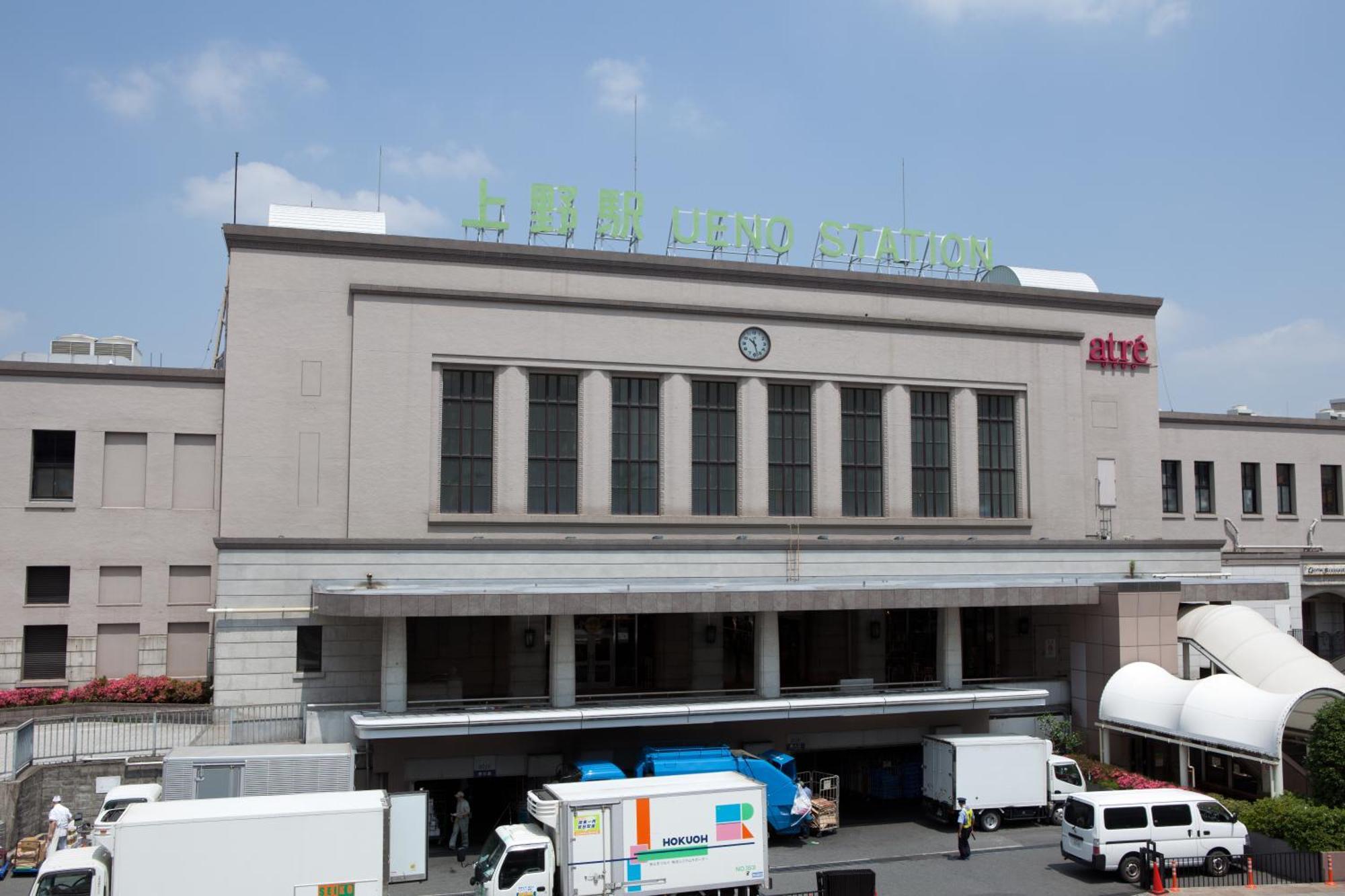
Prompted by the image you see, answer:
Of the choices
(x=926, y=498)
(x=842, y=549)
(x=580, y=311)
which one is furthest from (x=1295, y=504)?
(x=580, y=311)

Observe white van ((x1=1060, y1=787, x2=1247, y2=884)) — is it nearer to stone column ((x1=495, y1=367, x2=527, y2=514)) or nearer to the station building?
the station building

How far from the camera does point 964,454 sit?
49062mm

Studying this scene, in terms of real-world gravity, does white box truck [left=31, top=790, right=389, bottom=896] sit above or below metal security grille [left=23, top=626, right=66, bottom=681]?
below

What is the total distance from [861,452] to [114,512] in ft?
95.4

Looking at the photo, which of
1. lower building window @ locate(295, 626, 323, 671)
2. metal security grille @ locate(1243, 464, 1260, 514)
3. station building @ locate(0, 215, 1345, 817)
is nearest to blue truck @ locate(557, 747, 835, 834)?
station building @ locate(0, 215, 1345, 817)

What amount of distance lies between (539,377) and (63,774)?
20.4 m

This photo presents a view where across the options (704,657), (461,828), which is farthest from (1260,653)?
(461,828)

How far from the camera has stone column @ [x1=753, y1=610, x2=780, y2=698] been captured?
38.0 m

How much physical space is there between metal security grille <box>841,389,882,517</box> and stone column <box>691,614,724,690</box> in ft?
26.0

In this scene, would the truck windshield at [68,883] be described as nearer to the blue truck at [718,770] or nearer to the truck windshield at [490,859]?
the truck windshield at [490,859]

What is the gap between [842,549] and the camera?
44844mm

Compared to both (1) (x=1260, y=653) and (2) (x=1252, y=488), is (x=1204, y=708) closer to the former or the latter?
(1) (x=1260, y=653)

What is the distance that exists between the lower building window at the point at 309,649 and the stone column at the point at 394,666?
3909 millimetres

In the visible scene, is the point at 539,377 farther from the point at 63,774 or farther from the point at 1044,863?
the point at 1044,863
